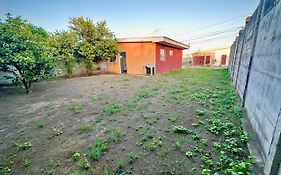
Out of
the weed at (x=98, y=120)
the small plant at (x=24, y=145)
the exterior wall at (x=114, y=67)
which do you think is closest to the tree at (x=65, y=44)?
the exterior wall at (x=114, y=67)

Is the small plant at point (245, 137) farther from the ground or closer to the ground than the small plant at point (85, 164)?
farther from the ground

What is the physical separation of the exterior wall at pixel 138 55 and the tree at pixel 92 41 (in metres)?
0.96

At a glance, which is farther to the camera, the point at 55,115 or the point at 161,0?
the point at 161,0

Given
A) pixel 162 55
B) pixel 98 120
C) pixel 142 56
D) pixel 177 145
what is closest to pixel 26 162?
pixel 98 120

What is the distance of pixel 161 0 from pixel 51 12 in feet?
24.2

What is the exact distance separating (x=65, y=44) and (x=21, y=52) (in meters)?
5.09

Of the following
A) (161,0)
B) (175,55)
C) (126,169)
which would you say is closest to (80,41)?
(161,0)

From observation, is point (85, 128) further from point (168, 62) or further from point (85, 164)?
point (168, 62)

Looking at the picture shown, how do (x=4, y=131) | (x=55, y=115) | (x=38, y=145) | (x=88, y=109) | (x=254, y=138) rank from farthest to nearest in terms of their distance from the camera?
1. (x=88, y=109)
2. (x=55, y=115)
3. (x=4, y=131)
4. (x=38, y=145)
5. (x=254, y=138)

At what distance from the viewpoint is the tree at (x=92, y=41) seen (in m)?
10.7

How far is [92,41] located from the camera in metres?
11.2

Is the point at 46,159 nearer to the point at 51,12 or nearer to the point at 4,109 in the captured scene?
the point at 4,109

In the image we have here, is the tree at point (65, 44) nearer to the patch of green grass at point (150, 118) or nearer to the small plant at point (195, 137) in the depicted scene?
the patch of green grass at point (150, 118)

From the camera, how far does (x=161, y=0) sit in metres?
10.2
